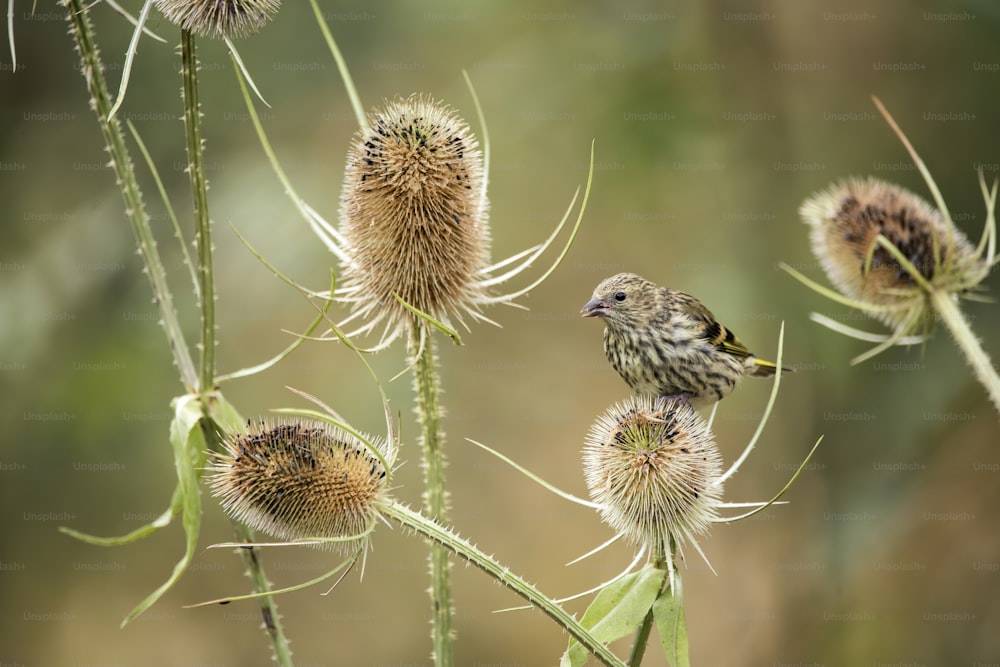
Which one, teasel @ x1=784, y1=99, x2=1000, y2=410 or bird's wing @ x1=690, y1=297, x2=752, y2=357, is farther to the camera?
bird's wing @ x1=690, y1=297, x2=752, y2=357

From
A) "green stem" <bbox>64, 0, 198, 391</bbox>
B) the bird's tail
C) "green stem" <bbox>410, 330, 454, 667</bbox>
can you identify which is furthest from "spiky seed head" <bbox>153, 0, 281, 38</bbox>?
the bird's tail

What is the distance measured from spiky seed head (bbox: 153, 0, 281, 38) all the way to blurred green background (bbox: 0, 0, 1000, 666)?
3.07 meters

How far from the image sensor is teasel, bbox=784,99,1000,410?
3129 millimetres

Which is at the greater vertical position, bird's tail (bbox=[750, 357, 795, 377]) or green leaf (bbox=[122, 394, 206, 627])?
bird's tail (bbox=[750, 357, 795, 377])

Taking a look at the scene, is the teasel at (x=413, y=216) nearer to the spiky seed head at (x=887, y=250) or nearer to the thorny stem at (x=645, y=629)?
the thorny stem at (x=645, y=629)

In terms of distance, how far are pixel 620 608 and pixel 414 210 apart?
1.41 metres

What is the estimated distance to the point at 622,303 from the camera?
4668 mm

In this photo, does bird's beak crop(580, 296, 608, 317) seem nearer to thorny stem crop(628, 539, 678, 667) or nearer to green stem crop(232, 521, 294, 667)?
thorny stem crop(628, 539, 678, 667)

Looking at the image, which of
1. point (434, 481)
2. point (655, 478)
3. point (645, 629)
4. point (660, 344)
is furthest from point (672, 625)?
point (660, 344)

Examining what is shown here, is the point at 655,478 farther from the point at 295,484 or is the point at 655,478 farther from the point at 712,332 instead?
the point at 712,332

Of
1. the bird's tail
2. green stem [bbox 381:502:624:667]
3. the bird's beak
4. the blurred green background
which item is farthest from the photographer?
the blurred green background

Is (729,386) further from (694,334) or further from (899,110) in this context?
(899,110)

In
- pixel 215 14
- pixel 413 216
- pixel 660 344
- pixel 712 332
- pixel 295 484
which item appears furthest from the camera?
pixel 712 332

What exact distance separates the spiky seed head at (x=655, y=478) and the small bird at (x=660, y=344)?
4.31 ft
